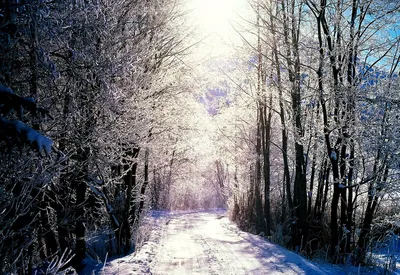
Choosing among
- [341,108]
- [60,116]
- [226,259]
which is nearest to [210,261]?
[226,259]

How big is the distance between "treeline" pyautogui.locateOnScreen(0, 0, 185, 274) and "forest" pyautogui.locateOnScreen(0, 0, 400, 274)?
3 cm

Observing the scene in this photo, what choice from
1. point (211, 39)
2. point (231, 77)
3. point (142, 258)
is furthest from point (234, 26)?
point (142, 258)

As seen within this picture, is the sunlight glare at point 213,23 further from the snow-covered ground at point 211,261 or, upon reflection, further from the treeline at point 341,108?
the snow-covered ground at point 211,261

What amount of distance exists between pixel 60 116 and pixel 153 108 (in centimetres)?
450

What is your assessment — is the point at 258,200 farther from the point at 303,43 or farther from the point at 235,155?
the point at 303,43

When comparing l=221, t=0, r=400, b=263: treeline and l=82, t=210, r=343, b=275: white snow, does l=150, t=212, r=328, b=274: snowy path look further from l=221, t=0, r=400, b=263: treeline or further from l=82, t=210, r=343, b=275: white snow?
l=221, t=0, r=400, b=263: treeline

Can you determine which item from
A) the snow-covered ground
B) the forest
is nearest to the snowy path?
the snow-covered ground

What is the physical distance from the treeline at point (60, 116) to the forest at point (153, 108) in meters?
0.03

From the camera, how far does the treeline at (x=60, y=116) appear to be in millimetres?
3910

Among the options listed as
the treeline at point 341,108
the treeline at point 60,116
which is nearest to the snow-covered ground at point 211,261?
the treeline at point 60,116

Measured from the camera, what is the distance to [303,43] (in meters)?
9.41

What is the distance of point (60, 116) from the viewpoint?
17.5 feet

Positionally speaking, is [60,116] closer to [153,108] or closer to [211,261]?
[211,261]

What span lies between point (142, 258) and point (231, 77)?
28.7ft
